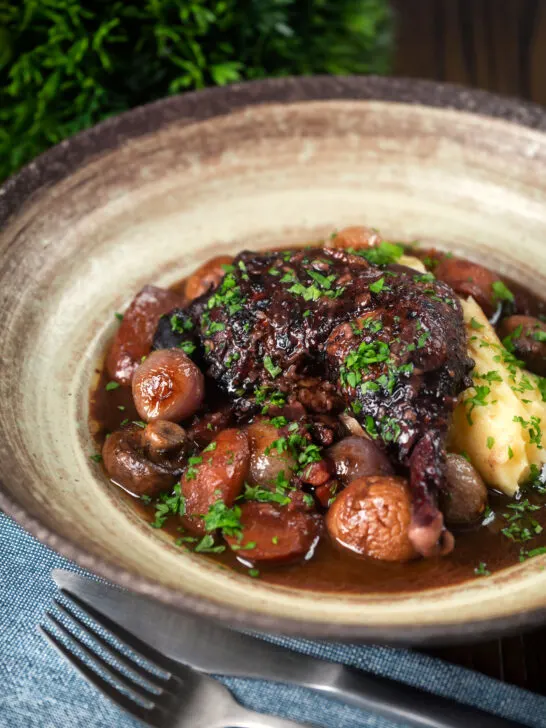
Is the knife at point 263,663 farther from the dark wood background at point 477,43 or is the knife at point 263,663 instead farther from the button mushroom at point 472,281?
the dark wood background at point 477,43

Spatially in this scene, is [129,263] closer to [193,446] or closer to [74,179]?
[74,179]

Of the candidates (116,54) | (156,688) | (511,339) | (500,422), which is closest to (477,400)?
(500,422)

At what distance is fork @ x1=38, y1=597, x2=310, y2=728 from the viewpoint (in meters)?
3.21

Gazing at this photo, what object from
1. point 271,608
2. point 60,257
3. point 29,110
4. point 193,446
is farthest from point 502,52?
point 271,608

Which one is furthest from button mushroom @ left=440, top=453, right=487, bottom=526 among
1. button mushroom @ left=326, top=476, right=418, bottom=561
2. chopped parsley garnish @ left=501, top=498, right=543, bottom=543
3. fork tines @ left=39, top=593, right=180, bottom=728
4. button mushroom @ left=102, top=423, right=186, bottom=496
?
fork tines @ left=39, top=593, right=180, bottom=728

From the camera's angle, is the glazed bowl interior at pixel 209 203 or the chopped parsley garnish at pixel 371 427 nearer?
the chopped parsley garnish at pixel 371 427

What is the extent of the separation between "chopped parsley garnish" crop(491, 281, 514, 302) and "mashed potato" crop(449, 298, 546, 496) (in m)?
0.70

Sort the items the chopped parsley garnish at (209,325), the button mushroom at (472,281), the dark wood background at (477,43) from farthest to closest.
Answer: the dark wood background at (477,43) → the button mushroom at (472,281) → the chopped parsley garnish at (209,325)

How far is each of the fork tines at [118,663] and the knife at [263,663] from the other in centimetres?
6

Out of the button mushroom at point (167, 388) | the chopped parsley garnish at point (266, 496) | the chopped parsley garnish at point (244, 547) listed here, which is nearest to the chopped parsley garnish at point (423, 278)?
the button mushroom at point (167, 388)

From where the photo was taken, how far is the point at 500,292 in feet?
16.1

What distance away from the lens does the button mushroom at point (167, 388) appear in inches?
161

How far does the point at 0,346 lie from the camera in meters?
4.36

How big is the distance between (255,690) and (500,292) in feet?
9.22
